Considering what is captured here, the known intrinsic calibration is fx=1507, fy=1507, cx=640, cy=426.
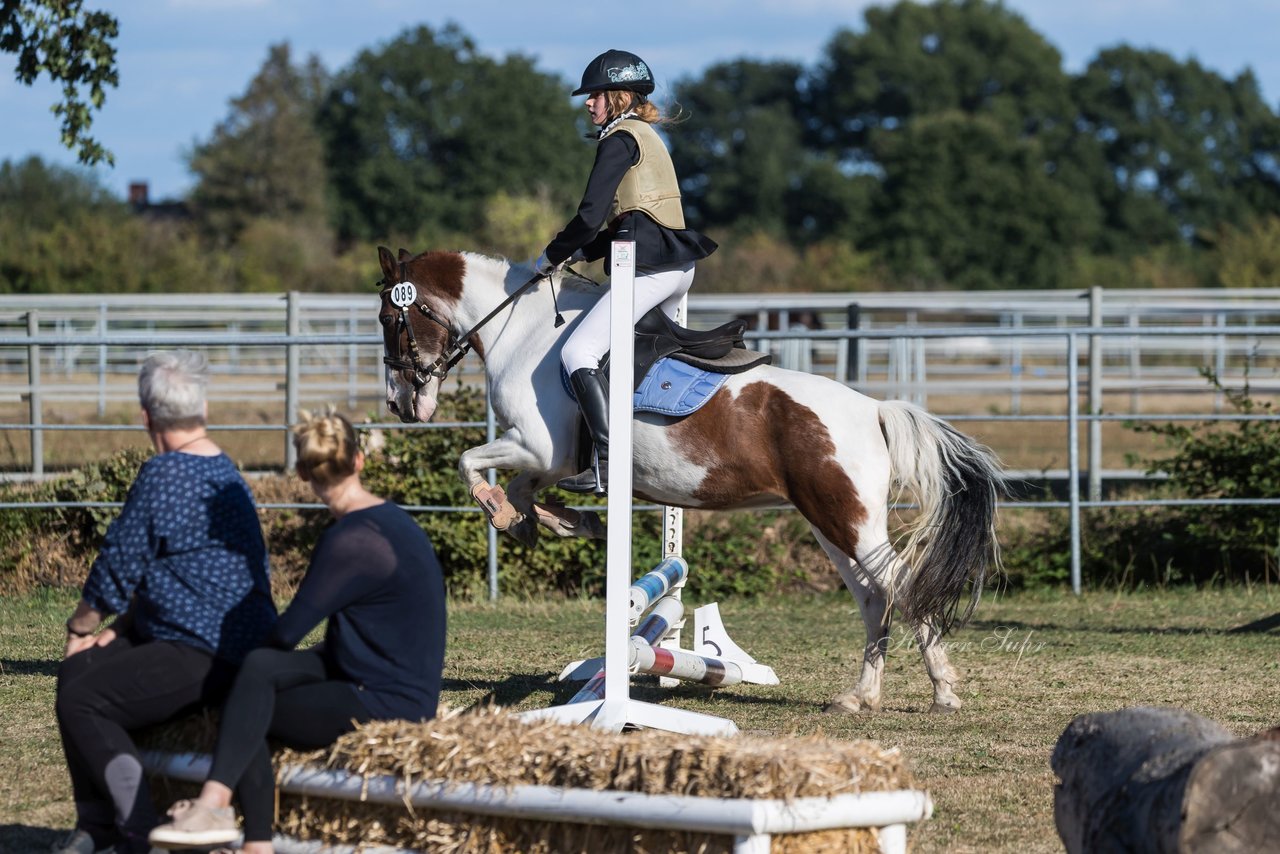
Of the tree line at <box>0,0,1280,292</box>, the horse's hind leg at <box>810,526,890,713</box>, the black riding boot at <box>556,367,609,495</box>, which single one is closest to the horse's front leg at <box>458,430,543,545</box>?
the black riding boot at <box>556,367,609,495</box>

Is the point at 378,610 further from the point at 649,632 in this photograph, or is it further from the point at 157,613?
the point at 649,632

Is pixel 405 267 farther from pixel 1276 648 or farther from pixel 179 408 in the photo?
pixel 1276 648

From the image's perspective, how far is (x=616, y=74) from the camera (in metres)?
5.84

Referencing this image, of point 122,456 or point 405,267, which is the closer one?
point 405,267

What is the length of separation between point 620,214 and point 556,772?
296 cm

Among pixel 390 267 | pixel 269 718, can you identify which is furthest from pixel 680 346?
pixel 269 718

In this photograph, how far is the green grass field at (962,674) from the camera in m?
4.61

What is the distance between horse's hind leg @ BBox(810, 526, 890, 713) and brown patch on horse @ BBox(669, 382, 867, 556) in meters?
0.12

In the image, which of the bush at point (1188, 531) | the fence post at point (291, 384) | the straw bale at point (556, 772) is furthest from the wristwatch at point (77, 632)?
the bush at point (1188, 531)

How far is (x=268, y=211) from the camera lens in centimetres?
5797

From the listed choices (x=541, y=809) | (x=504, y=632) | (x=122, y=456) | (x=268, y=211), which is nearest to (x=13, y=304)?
(x=122, y=456)

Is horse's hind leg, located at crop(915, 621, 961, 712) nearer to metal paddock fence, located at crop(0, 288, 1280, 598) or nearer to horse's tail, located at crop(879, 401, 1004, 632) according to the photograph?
horse's tail, located at crop(879, 401, 1004, 632)

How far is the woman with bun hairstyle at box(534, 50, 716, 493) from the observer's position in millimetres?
5777

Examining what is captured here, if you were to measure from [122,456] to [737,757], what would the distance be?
24.9ft
